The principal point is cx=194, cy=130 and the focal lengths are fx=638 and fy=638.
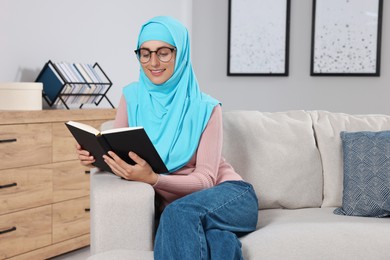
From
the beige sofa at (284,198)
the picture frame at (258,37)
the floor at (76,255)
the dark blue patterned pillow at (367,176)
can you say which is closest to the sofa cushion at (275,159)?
the beige sofa at (284,198)

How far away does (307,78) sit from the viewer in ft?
18.2

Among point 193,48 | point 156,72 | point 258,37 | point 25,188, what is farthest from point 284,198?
point 193,48

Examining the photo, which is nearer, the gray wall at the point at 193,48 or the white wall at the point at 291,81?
the gray wall at the point at 193,48

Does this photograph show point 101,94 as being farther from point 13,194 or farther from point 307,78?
point 307,78

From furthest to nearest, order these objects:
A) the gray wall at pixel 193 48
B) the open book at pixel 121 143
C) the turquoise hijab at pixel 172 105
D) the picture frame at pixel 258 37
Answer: the picture frame at pixel 258 37 → the gray wall at pixel 193 48 → the turquoise hijab at pixel 172 105 → the open book at pixel 121 143

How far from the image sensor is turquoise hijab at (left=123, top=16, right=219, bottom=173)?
2.49 meters

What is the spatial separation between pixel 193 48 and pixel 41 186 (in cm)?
→ 262

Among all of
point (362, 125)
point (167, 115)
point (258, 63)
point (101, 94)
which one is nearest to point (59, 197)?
point (101, 94)

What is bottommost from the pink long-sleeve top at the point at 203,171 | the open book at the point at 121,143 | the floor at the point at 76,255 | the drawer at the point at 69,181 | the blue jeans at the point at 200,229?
the floor at the point at 76,255

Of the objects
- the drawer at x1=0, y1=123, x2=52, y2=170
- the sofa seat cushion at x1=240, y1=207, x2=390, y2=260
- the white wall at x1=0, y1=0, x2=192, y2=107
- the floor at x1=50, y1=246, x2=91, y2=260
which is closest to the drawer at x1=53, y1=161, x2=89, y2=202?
the drawer at x1=0, y1=123, x2=52, y2=170

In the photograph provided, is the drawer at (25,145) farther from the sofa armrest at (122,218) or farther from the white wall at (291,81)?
the white wall at (291,81)

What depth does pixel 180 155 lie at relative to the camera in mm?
2484

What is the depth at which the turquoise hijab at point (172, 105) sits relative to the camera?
8.16ft

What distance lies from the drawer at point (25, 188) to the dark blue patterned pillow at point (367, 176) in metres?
1.75
